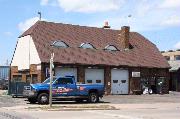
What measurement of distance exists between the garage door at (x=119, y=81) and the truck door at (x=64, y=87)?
18310 mm

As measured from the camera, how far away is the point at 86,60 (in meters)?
48.5

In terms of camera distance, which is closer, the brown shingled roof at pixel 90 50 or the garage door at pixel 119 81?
the brown shingled roof at pixel 90 50

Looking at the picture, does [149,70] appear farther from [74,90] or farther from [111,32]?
[74,90]

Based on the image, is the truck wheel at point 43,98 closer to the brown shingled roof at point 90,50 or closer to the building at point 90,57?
the building at point 90,57

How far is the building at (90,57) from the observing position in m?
46.9

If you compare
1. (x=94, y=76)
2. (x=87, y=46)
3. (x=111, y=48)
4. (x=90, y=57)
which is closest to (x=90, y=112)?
(x=94, y=76)

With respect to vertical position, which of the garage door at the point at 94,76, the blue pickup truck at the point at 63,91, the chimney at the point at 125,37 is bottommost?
the blue pickup truck at the point at 63,91

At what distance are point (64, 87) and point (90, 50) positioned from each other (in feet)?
63.0

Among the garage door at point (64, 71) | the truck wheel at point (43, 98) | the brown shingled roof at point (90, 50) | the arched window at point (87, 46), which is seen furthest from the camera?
the arched window at point (87, 46)

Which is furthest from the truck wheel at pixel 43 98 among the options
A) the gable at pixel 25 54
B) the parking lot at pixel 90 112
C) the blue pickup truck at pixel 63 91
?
the gable at pixel 25 54

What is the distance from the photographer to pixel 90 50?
5075cm

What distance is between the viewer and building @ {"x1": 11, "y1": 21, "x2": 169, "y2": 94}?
4694 cm

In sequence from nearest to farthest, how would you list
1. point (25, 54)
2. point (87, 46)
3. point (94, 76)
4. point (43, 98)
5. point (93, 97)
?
point (43, 98)
point (93, 97)
point (94, 76)
point (25, 54)
point (87, 46)

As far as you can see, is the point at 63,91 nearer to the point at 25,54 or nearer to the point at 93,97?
the point at 93,97
